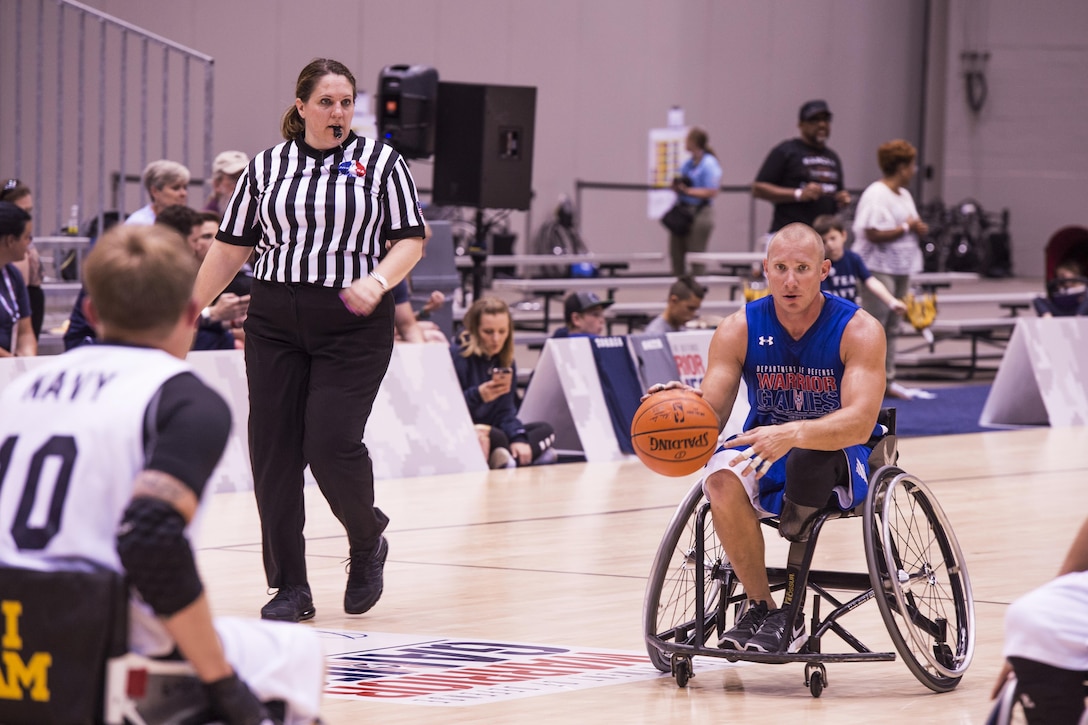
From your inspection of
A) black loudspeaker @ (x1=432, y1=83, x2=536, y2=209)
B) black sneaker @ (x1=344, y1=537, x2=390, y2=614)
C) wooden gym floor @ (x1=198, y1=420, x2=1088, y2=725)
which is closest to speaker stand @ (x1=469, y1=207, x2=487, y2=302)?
black loudspeaker @ (x1=432, y1=83, x2=536, y2=209)

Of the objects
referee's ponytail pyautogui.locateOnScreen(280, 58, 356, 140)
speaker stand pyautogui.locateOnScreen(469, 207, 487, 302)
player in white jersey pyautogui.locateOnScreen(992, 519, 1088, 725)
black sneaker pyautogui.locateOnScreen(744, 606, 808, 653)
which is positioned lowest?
black sneaker pyautogui.locateOnScreen(744, 606, 808, 653)

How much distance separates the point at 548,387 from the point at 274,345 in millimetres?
4516

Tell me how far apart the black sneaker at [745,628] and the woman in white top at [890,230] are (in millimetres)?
7502

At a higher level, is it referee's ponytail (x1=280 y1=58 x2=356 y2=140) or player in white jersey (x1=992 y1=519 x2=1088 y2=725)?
referee's ponytail (x1=280 y1=58 x2=356 y2=140)

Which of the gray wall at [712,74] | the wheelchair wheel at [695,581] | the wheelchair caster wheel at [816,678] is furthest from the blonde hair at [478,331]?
the gray wall at [712,74]

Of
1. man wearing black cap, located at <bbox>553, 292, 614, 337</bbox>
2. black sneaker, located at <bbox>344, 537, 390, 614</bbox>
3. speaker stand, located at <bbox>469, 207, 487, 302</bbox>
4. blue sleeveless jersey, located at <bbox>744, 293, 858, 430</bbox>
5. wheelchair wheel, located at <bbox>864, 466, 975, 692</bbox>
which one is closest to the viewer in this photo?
wheelchair wheel, located at <bbox>864, 466, 975, 692</bbox>

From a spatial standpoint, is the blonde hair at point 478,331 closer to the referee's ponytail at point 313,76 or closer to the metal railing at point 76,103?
the referee's ponytail at point 313,76

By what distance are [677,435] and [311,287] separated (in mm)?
1285

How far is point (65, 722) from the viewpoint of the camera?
7.78 ft

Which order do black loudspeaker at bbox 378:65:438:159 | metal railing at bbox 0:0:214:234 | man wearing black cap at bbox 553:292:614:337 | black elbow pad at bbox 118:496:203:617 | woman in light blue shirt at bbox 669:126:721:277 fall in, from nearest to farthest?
1. black elbow pad at bbox 118:496:203:617
2. man wearing black cap at bbox 553:292:614:337
3. black loudspeaker at bbox 378:65:438:159
4. metal railing at bbox 0:0:214:234
5. woman in light blue shirt at bbox 669:126:721:277

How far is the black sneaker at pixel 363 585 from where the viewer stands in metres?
5.30

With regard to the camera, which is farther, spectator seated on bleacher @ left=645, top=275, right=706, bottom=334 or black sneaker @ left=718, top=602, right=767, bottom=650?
spectator seated on bleacher @ left=645, top=275, right=706, bottom=334

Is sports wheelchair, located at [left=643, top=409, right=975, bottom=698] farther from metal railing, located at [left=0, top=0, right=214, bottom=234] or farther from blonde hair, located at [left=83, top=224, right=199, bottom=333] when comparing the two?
metal railing, located at [left=0, top=0, right=214, bottom=234]

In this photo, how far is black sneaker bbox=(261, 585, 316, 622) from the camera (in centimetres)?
505
